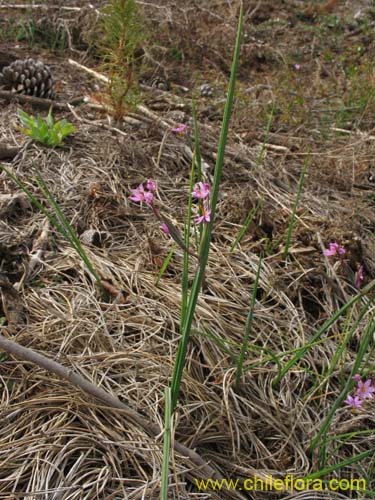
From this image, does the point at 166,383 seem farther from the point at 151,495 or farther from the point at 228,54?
the point at 228,54

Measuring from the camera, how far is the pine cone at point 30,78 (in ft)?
9.20

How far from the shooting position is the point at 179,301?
163 centimetres

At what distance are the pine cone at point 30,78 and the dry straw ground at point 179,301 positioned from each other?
0.12 m

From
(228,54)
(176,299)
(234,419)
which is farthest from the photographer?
(228,54)

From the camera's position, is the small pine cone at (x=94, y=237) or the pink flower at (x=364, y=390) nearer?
the pink flower at (x=364, y=390)

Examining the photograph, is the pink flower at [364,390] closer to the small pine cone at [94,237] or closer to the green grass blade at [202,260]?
the green grass blade at [202,260]

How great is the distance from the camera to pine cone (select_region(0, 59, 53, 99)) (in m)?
2.80

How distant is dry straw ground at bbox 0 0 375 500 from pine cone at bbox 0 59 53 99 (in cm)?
12

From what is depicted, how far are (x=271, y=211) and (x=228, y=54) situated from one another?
2.16m

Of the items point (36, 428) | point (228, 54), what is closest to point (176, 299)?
point (36, 428)

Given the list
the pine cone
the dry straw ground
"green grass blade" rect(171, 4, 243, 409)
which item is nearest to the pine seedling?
the dry straw ground

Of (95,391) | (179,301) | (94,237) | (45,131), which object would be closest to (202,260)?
(95,391)

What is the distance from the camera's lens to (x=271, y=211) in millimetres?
2143

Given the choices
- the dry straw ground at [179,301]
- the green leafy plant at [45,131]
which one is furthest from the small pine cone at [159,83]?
the green leafy plant at [45,131]
